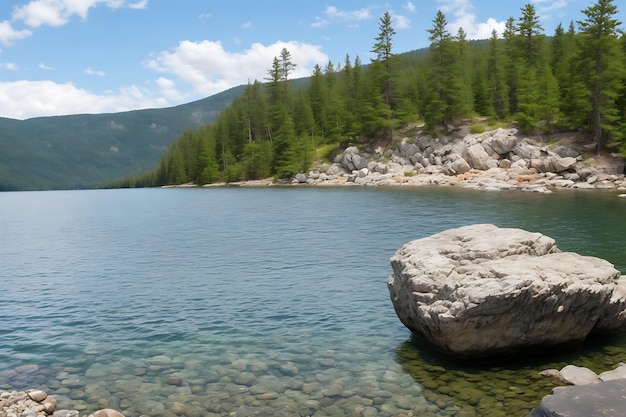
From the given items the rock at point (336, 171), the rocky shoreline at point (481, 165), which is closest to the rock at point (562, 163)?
the rocky shoreline at point (481, 165)

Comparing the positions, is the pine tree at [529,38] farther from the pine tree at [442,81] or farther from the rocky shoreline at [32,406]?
the rocky shoreline at [32,406]

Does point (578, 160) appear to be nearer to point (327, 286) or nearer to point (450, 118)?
point (450, 118)

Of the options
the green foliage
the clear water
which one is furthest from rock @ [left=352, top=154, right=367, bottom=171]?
the clear water

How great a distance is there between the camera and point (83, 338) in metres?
17.1

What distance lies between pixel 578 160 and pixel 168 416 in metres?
88.2

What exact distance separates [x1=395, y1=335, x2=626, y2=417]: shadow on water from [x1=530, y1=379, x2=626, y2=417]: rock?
2.60 m

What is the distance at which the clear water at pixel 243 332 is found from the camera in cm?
1223

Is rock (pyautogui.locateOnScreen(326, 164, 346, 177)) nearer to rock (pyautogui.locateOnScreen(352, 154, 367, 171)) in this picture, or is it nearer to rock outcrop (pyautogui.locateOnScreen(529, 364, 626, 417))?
rock (pyautogui.locateOnScreen(352, 154, 367, 171))

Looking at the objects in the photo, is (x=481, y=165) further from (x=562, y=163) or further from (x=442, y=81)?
(x=442, y=81)

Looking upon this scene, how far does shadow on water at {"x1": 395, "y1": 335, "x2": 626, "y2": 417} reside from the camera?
11.5 m

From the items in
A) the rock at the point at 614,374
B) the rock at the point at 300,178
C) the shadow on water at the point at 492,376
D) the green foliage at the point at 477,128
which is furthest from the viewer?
the rock at the point at 300,178

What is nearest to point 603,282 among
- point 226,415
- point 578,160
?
point 226,415

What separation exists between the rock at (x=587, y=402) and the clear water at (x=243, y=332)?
2716mm

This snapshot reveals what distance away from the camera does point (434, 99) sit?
112m
